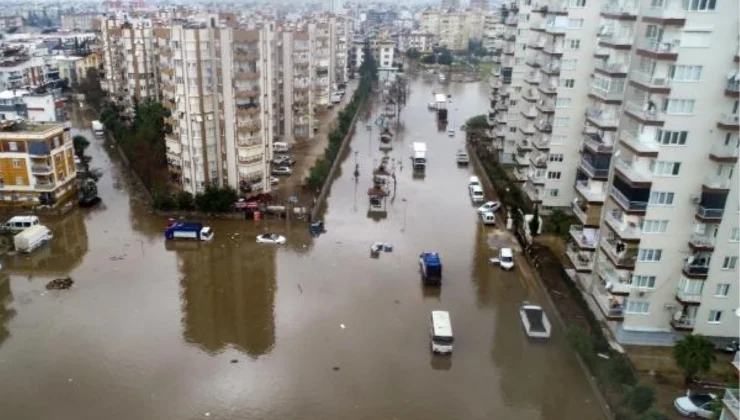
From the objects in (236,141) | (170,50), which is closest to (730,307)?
(236,141)

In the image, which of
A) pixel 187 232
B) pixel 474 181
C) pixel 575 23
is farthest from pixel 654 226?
pixel 187 232

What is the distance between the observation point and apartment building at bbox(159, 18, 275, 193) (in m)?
33.2

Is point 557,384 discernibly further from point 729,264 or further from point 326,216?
point 326,216

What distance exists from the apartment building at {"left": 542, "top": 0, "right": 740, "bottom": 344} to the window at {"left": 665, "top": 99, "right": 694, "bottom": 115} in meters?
0.03

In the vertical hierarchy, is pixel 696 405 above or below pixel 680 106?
below

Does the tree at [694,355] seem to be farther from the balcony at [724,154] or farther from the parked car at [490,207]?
the parked car at [490,207]

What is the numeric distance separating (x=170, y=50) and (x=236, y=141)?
22.2ft

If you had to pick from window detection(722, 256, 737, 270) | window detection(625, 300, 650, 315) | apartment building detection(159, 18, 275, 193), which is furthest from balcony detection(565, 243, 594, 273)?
apartment building detection(159, 18, 275, 193)

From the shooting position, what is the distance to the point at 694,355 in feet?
60.4

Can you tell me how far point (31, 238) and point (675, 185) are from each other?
29114 mm

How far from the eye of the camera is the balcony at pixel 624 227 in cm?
2041

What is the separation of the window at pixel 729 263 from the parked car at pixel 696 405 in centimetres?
446

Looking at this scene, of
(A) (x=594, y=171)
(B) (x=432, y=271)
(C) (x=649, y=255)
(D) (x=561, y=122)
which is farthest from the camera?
(D) (x=561, y=122)

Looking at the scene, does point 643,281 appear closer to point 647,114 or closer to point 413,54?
point 647,114
